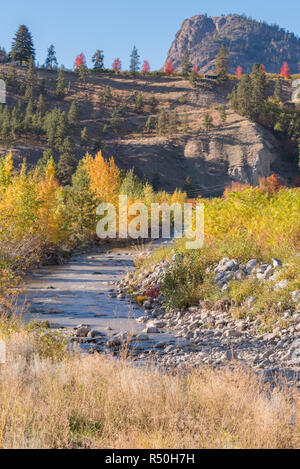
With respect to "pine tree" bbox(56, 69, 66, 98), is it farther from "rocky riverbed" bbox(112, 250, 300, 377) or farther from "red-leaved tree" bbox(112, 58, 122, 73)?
"rocky riverbed" bbox(112, 250, 300, 377)

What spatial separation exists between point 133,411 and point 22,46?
7889 centimetres

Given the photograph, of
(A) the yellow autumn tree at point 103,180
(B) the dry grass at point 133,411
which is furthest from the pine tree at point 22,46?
(B) the dry grass at point 133,411

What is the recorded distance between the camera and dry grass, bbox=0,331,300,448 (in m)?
3.09

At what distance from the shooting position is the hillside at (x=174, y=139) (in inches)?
2128

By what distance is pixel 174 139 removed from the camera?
2387 inches

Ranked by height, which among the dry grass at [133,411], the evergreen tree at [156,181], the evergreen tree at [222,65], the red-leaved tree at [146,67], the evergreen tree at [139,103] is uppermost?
the red-leaved tree at [146,67]

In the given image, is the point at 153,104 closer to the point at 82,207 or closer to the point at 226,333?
the point at 82,207

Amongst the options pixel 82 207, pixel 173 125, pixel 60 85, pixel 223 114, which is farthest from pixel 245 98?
pixel 82 207

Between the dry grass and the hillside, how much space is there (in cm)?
4294

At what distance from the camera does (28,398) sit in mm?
3463

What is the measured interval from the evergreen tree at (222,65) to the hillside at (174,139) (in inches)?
240

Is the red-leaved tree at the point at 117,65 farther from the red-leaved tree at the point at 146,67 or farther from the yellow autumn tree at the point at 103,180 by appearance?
the yellow autumn tree at the point at 103,180
